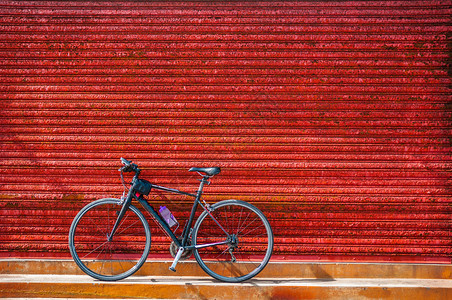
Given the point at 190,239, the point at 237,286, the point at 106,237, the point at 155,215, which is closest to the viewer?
the point at 237,286

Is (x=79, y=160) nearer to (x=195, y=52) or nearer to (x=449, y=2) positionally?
(x=195, y=52)

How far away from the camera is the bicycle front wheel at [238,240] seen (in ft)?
13.3

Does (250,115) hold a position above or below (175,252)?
above

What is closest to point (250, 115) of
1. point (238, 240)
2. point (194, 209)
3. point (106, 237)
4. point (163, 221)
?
point (194, 209)

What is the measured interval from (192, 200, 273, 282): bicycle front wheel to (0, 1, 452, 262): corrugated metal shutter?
203 millimetres

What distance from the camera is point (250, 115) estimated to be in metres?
4.20

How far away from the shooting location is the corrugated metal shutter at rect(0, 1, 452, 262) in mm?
4152

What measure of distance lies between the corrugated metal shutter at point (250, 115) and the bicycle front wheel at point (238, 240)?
0.20m

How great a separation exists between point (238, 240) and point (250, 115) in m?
1.52

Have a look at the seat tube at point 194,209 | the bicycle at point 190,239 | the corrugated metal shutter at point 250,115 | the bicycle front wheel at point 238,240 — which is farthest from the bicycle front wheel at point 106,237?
the bicycle front wheel at point 238,240

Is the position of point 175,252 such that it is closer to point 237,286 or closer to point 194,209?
point 194,209

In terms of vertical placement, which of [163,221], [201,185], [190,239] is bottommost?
[190,239]

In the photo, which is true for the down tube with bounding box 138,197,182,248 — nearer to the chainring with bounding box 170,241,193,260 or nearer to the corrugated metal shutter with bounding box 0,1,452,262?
the chainring with bounding box 170,241,193,260

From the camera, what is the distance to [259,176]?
13.8ft
